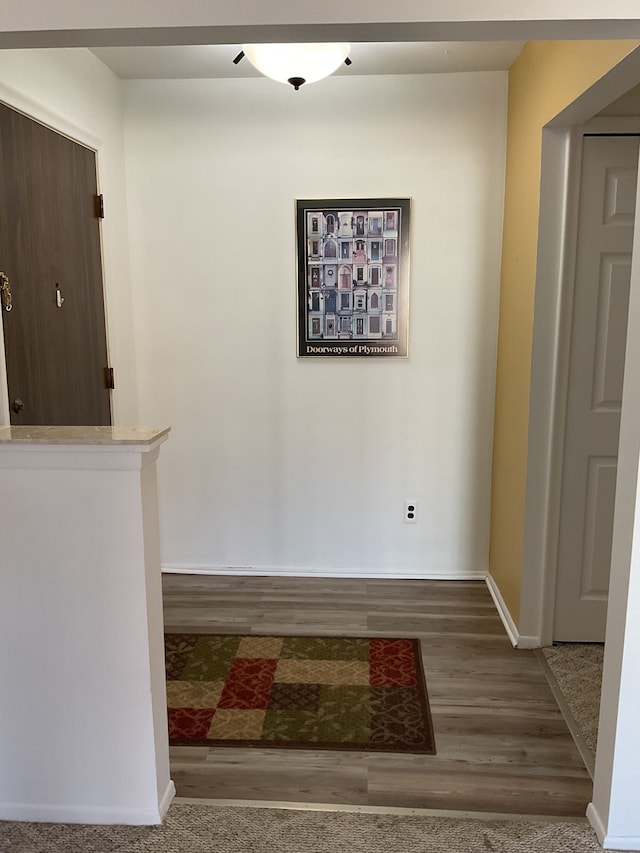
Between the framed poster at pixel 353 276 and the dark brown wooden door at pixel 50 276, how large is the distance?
3.37 feet

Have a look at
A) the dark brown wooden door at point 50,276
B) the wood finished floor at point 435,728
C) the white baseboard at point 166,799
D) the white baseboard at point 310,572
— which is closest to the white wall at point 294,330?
the white baseboard at point 310,572

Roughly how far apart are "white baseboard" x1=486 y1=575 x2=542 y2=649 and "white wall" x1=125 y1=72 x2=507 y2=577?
9.1 inches

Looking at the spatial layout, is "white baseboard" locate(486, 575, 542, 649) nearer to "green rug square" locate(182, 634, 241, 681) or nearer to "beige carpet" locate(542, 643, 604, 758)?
"beige carpet" locate(542, 643, 604, 758)

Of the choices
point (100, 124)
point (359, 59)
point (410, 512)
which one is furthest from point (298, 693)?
point (359, 59)

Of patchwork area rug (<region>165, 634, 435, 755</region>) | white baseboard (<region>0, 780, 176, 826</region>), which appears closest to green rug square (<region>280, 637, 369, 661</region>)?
patchwork area rug (<region>165, 634, 435, 755</region>)

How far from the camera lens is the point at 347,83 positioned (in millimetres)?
3148

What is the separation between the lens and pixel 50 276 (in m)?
2.55

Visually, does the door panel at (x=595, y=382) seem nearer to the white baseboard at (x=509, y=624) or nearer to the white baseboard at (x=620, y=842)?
the white baseboard at (x=509, y=624)

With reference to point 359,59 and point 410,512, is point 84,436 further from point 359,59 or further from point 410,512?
point 359,59

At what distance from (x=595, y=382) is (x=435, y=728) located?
149 centimetres

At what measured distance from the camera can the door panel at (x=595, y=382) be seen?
2502mm

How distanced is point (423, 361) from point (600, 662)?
1615mm

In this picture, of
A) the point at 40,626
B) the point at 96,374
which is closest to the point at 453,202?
the point at 96,374

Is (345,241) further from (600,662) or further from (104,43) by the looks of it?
(600,662)
